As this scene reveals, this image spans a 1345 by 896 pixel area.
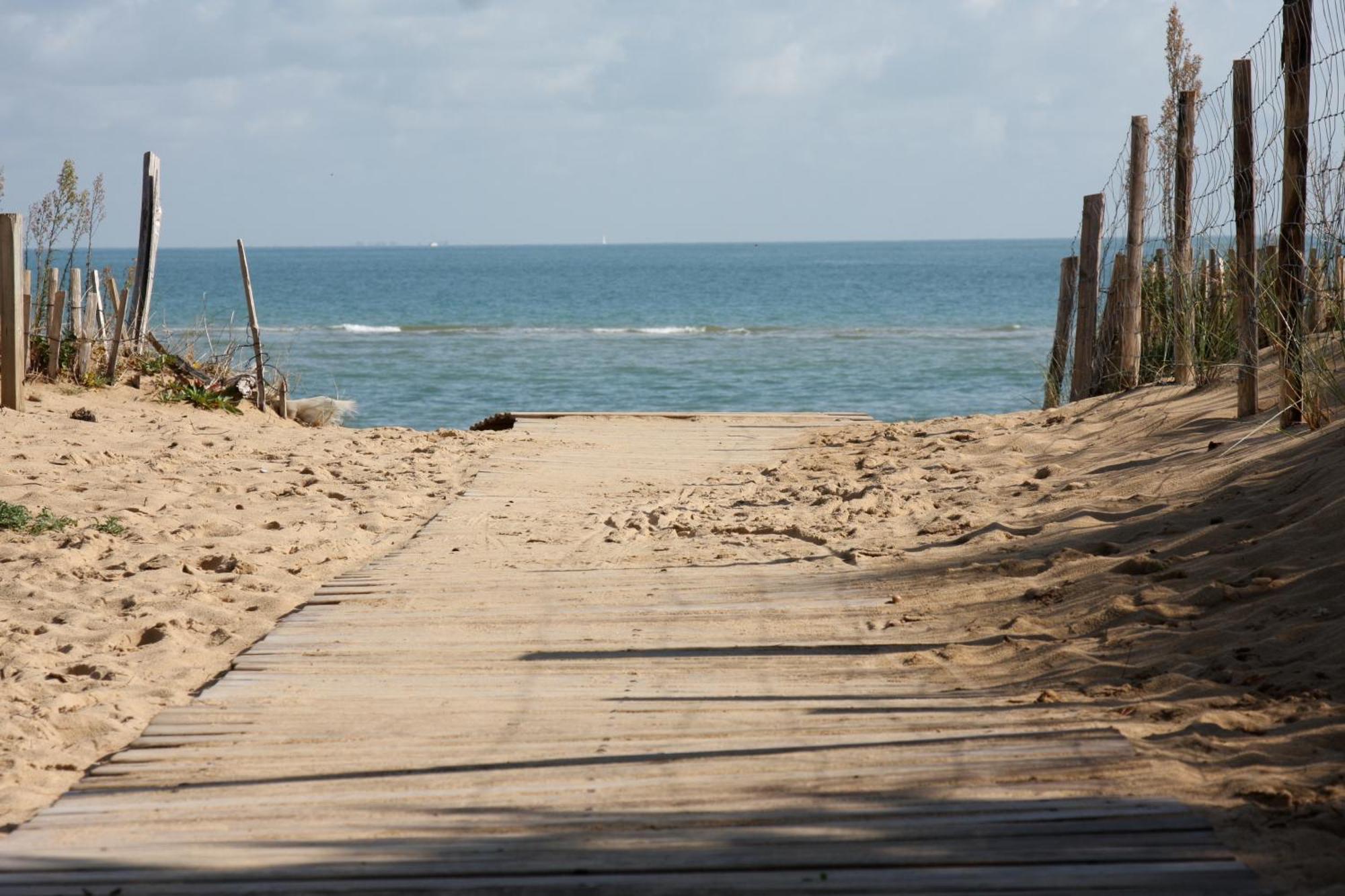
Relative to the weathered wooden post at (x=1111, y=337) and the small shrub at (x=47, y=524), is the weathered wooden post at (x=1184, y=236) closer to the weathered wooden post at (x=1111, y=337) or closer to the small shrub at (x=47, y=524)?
the weathered wooden post at (x=1111, y=337)

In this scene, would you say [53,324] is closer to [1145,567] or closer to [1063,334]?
[1063,334]

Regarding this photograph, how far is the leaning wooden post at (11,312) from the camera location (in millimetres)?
9055

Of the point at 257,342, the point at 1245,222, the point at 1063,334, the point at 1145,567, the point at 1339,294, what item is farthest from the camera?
the point at 257,342

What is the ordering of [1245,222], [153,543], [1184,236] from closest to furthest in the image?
[153,543] → [1245,222] → [1184,236]

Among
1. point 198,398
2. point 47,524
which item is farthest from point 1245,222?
point 198,398

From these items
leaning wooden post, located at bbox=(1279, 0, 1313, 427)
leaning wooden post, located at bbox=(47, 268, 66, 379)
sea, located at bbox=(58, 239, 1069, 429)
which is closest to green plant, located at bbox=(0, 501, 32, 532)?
leaning wooden post, located at bbox=(47, 268, 66, 379)

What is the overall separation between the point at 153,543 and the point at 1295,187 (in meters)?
5.49

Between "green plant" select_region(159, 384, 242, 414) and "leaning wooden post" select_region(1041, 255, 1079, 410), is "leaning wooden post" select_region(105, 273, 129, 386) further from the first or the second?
"leaning wooden post" select_region(1041, 255, 1079, 410)

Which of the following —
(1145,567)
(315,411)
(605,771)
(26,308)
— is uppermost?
(26,308)

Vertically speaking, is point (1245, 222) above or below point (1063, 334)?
above

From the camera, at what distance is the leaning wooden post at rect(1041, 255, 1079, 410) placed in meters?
10.0

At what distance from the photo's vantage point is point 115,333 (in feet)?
35.4

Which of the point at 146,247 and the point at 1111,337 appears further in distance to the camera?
the point at 146,247

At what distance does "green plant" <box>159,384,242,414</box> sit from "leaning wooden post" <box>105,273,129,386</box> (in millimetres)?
418
